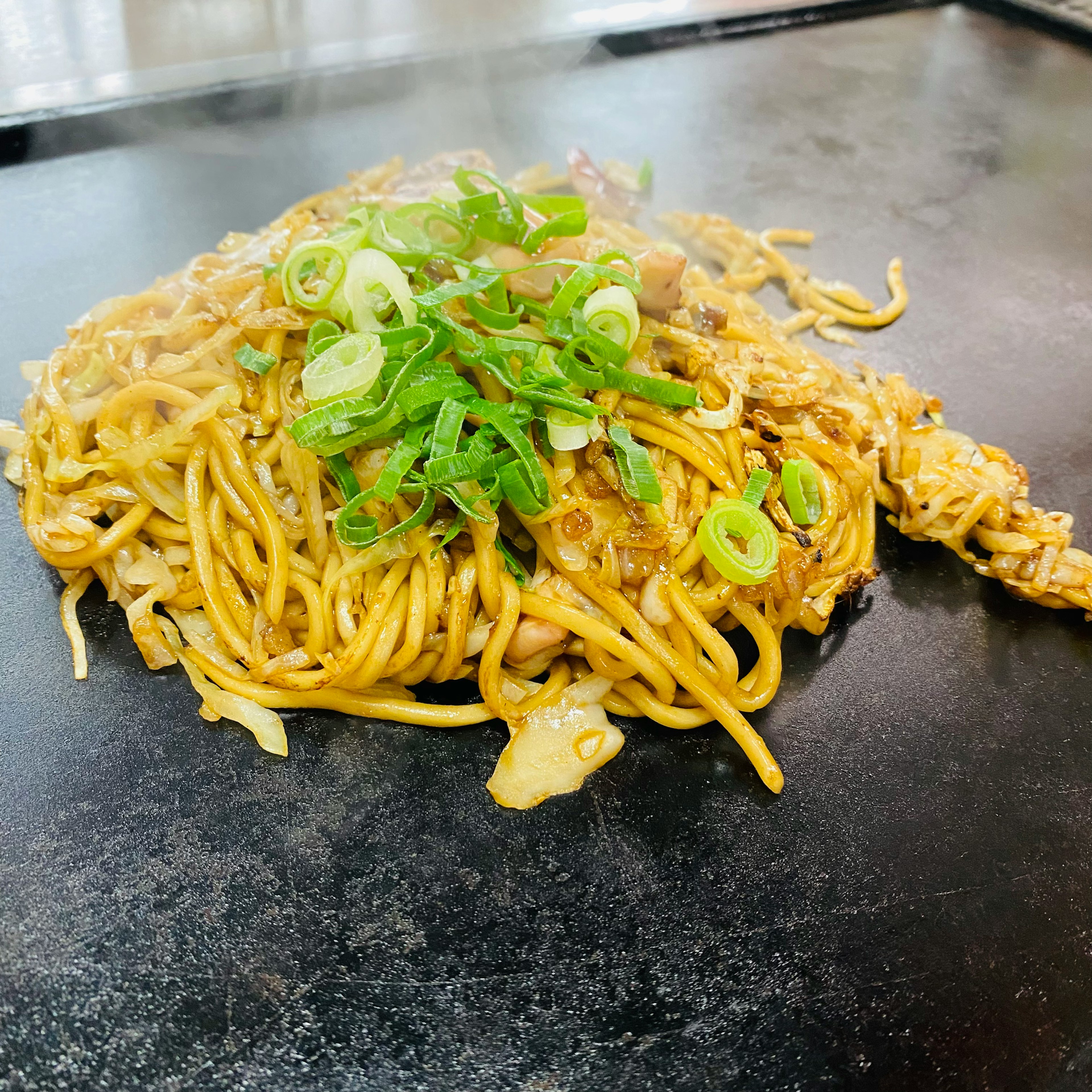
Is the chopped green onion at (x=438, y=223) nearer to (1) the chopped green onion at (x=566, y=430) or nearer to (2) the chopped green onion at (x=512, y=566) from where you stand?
(1) the chopped green onion at (x=566, y=430)

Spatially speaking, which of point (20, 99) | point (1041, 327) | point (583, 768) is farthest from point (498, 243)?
point (20, 99)

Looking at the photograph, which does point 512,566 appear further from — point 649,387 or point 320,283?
point 320,283

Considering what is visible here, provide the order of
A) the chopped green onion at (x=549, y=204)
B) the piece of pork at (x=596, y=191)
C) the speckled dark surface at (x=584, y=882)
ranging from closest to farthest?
the speckled dark surface at (x=584, y=882) < the chopped green onion at (x=549, y=204) < the piece of pork at (x=596, y=191)

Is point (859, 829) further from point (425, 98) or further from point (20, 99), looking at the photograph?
point (20, 99)

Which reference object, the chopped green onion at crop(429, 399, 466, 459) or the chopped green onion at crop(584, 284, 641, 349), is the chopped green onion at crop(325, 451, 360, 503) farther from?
the chopped green onion at crop(584, 284, 641, 349)

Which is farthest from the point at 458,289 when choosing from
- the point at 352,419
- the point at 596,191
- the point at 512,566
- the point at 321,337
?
the point at 596,191

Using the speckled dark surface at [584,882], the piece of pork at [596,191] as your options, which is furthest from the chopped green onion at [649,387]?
the piece of pork at [596,191]
